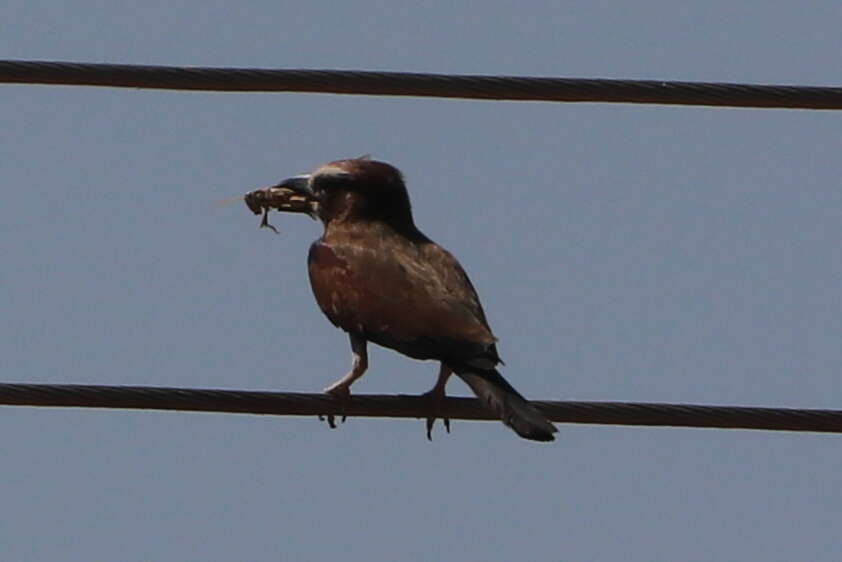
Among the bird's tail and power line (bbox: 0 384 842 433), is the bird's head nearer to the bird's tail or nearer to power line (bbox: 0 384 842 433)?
the bird's tail

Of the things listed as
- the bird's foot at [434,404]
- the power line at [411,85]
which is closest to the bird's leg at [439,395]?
the bird's foot at [434,404]

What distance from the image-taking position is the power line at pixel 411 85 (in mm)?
8258

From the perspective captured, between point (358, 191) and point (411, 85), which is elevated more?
point (411, 85)

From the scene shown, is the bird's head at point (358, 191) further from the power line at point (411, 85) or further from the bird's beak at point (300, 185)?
the power line at point (411, 85)

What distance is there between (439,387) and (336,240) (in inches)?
74.7

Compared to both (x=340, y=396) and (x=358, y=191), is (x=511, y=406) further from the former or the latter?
(x=358, y=191)

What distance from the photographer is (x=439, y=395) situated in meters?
9.31

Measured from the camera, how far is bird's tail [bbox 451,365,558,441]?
8391 millimetres

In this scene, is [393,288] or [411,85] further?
[393,288]

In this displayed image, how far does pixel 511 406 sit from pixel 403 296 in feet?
4.92

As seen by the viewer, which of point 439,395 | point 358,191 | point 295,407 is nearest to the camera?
point 295,407

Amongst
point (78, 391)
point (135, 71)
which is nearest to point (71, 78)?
point (135, 71)

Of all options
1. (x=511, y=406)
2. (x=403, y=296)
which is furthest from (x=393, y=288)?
(x=511, y=406)

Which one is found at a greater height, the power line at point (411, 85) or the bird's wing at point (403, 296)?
the power line at point (411, 85)
